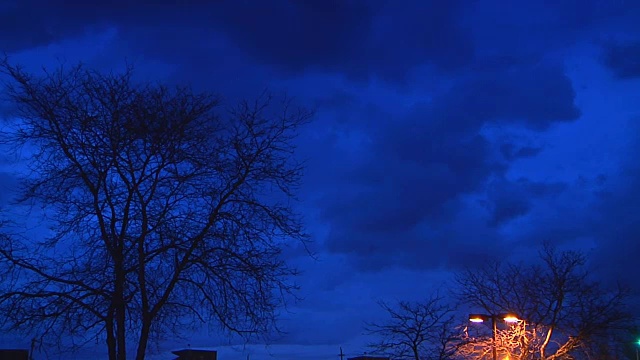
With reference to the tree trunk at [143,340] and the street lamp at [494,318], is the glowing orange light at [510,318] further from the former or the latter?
the tree trunk at [143,340]

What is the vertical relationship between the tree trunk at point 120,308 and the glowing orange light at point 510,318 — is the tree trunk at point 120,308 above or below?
below

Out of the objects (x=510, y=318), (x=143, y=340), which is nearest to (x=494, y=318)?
(x=510, y=318)

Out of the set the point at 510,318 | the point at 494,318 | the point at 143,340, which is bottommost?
the point at 143,340

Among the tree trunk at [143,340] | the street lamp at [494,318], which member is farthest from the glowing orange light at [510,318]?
the tree trunk at [143,340]

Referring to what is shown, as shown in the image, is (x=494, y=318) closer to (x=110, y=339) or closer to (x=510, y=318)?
(x=510, y=318)

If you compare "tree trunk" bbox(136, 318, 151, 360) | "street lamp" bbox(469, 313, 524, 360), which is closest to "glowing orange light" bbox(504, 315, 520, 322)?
"street lamp" bbox(469, 313, 524, 360)

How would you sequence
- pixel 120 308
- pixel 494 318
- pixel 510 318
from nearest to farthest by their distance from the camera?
1. pixel 120 308
2. pixel 510 318
3. pixel 494 318

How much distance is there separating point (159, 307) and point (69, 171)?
2.97 m

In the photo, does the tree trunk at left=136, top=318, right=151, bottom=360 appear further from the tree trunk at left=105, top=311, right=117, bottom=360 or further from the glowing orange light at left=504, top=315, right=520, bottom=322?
the glowing orange light at left=504, top=315, right=520, bottom=322

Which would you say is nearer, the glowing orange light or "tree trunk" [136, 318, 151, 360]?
"tree trunk" [136, 318, 151, 360]

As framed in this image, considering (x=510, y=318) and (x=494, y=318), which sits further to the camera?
(x=494, y=318)

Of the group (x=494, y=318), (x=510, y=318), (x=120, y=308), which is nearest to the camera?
(x=120, y=308)

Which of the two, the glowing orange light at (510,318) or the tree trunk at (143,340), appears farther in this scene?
the glowing orange light at (510,318)

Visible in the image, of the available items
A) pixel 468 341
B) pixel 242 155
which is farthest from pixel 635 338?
pixel 242 155
